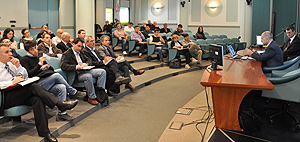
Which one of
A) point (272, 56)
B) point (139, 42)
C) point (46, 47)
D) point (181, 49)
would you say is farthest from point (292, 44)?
point (46, 47)

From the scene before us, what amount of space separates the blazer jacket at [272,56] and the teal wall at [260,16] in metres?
7.50

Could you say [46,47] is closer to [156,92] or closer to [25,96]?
[156,92]

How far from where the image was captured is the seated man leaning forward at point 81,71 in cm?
455

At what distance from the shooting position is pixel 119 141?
11.4ft

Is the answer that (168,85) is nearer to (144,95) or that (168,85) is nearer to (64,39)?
(144,95)

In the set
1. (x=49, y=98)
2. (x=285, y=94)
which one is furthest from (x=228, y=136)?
(x=49, y=98)

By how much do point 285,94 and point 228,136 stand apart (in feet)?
3.27

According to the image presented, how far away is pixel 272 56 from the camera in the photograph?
4.88m

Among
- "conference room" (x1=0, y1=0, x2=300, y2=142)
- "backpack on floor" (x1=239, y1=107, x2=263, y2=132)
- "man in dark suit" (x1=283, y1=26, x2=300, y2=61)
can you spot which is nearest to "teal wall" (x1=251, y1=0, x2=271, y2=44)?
"conference room" (x1=0, y1=0, x2=300, y2=142)

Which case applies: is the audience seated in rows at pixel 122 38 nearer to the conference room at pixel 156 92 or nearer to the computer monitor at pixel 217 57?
the conference room at pixel 156 92

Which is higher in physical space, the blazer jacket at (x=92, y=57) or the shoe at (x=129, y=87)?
the blazer jacket at (x=92, y=57)

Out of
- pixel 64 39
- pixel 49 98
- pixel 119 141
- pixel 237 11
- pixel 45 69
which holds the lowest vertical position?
pixel 119 141

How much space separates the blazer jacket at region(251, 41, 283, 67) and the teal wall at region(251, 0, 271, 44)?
7.50m

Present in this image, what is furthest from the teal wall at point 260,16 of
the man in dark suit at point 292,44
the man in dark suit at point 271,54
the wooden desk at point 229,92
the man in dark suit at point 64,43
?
the wooden desk at point 229,92
